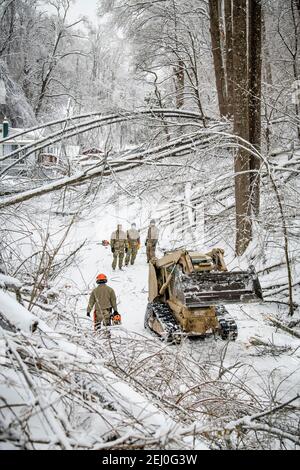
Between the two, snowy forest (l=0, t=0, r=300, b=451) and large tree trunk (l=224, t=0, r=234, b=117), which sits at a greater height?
large tree trunk (l=224, t=0, r=234, b=117)

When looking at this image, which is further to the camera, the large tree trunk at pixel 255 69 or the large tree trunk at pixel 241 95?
the large tree trunk at pixel 255 69

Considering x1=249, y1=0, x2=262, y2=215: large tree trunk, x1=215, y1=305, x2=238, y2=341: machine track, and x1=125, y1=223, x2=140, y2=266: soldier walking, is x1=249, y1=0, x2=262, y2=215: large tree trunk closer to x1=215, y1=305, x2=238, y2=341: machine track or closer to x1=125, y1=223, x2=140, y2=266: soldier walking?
x1=215, y1=305, x2=238, y2=341: machine track

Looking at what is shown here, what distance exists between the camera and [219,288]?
5945 mm

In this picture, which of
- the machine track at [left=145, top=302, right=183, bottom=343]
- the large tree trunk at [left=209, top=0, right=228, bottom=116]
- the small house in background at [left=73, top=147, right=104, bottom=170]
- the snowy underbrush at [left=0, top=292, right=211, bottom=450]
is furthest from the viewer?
the large tree trunk at [left=209, top=0, right=228, bottom=116]

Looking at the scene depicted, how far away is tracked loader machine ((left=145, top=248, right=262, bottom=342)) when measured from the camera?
5918 mm

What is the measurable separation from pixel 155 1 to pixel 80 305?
27.9 feet

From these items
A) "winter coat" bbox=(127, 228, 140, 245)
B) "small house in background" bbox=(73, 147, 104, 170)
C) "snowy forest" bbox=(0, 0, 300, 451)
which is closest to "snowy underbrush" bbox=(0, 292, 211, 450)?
"snowy forest" bbox=(0, 0, 300, 451)

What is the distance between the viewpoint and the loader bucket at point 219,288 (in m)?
5.88

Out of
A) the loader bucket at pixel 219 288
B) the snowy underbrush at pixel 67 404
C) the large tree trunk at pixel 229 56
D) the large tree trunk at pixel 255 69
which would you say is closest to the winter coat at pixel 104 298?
the loader bucket at pixel 219 288

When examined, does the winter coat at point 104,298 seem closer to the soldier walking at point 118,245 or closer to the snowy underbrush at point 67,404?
the snowy underbrush at point 67,404

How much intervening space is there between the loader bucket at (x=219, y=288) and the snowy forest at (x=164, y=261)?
0.03m

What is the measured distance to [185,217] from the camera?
6531 mm

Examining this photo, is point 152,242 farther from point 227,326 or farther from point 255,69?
point 255,69
